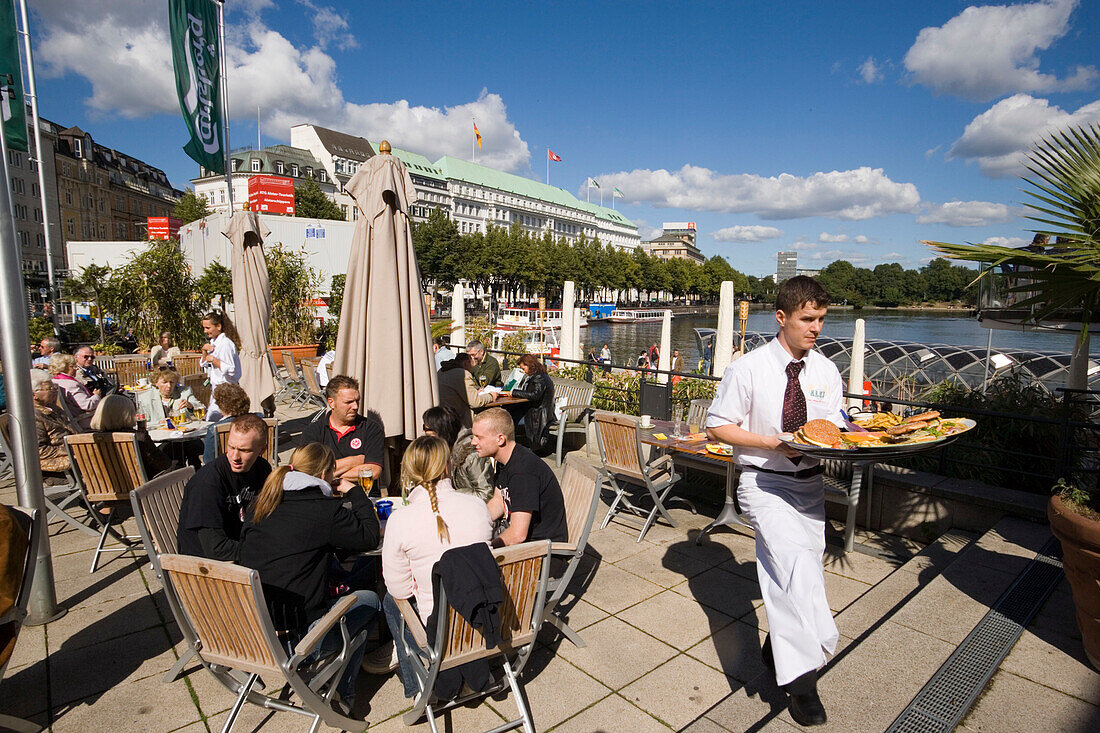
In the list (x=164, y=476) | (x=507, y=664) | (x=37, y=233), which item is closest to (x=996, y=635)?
(x=507, y=664)

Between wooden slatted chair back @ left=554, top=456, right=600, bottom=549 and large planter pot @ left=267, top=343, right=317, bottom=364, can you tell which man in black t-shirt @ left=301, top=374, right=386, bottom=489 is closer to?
wooden slatted chair back @ left=554, top=456, right=600, bottom=549

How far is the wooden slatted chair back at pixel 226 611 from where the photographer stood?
2188 millimetres

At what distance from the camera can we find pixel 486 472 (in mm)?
4059

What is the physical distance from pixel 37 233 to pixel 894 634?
247ft

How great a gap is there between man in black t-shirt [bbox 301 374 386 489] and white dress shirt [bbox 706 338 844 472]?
2557 millimetres

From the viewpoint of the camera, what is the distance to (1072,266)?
2715 millimetres

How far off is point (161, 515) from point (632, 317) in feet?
269

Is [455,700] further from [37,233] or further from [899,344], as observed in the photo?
[37,233]

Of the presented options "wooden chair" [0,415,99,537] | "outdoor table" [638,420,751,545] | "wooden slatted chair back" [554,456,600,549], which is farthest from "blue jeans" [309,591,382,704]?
"wooden chair" [0,415,99,537]

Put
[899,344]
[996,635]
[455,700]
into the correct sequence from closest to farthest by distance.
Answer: [455,700]
[996,635]
[899,344]

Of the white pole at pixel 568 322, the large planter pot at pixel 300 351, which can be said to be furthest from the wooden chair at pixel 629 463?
the large planter pot at pixel 300 351

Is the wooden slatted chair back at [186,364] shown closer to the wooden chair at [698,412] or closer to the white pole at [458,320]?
the white pole at [458,320]

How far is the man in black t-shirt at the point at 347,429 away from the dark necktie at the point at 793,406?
2755mm

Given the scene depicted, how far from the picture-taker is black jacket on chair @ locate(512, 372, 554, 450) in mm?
7129
